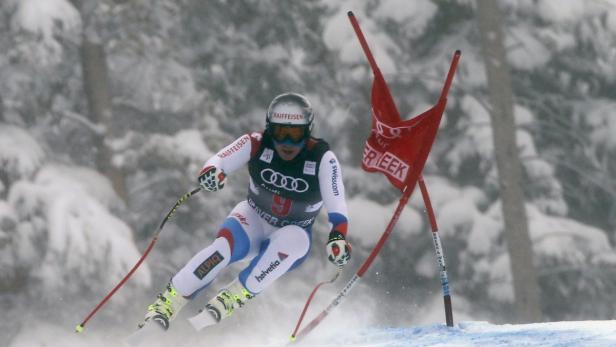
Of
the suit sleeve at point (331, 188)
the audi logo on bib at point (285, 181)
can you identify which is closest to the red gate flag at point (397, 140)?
the suit sleeve at point (331, 188)

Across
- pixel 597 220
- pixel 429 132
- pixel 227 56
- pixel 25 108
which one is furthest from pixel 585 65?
pixel 429 132

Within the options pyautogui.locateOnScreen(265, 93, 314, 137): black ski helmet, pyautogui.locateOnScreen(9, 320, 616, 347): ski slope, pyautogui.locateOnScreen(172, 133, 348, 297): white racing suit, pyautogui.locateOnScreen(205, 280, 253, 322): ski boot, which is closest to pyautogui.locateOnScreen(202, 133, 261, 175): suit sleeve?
pyautogui.locateOnScreen(172, 133, 348, 297): white racing suit

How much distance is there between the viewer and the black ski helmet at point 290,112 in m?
6.53

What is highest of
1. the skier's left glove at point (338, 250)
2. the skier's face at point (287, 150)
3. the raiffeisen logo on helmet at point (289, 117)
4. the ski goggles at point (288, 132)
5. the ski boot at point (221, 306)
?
the raiffeisen logo on helmet at point (289, 117)

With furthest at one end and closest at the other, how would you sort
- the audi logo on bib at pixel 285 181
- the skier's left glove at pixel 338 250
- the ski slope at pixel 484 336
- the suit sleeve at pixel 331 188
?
the audi logo on bib at pixel 285 181, the suit sleeve at pixel 331 188, the skier's left glove at pixel 338 250, the ski slope at pixel 484 336

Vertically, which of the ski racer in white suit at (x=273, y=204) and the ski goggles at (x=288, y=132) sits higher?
the ski goggles at (x=288, y=132)

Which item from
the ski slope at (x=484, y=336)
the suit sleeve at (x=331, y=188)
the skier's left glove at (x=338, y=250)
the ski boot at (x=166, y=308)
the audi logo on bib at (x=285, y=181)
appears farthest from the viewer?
the audi logo on bib at (x=285, y=181)

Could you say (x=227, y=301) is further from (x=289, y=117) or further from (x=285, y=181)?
(x=289, y=117)

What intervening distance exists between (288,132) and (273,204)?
1.89ft

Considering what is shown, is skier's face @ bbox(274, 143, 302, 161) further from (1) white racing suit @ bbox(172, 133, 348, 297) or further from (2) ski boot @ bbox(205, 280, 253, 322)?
(2) ski boot @ bbox(205, 280, 253, 322)

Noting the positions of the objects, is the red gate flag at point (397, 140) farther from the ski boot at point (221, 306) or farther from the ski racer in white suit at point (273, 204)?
the ski boot at point (221, 306)

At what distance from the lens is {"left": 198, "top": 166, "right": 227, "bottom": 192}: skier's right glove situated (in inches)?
260

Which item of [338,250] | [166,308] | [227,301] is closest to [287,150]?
[338,250]

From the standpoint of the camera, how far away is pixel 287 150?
663 cm
